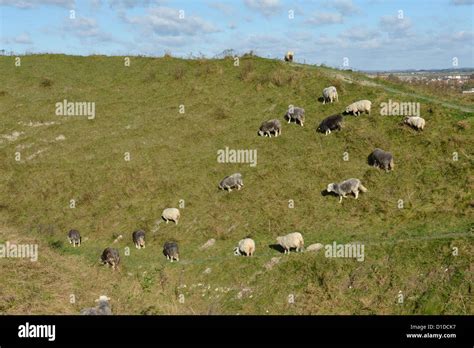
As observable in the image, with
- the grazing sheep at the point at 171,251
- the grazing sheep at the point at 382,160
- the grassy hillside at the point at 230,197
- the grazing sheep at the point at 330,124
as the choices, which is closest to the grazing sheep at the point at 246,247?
the grassy hillside at the point at 230,197

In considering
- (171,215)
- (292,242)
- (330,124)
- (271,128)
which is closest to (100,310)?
(292,242)

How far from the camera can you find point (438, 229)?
18.5 m

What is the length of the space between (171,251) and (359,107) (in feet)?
53.4

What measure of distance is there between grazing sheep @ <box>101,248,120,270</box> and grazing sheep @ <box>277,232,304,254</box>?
8614 millimetres

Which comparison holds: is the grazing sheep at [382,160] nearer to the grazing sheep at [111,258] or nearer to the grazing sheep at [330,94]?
the grazing sheep at [330,94]

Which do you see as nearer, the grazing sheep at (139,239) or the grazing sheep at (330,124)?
the grazing sheep at (139,239)

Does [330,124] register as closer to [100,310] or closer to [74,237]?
[74,237]

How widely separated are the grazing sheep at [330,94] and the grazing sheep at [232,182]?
10.4 metres

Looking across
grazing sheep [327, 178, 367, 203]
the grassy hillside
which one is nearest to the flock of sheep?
grazing sheep [327, 178, 367, 203]

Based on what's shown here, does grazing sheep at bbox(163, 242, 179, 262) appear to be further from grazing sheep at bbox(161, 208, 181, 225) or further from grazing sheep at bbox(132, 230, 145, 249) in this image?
grazing sheep at bbox(161, 208, 181, 225)

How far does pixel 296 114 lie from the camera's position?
3112 centimetres

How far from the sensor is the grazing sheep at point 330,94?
105 feet

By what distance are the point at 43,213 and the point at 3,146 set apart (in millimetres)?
12312

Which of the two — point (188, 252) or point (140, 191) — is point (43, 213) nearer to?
point (140, 191)
